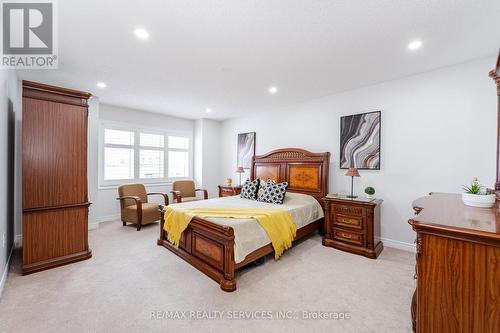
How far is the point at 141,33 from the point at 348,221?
376cm

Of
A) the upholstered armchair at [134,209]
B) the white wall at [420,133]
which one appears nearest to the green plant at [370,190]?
the white wall at [420,133]

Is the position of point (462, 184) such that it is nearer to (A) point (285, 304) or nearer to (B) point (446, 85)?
(B) point (446, 85)

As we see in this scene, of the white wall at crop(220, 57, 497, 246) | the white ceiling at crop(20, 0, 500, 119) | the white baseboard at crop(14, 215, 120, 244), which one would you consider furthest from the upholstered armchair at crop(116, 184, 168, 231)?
the white wall at crop(220, 57, 497, 246)

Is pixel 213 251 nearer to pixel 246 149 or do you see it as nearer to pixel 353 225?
pixel 353 225

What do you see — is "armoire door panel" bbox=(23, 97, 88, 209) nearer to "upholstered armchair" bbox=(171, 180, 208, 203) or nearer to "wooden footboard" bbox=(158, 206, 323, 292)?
"wooden footboard" bbox=(158, 206, 323, 292)

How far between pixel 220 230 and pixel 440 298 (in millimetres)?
1917

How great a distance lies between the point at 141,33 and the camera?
2295 mm

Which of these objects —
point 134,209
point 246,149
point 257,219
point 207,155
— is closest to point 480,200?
point 257,219

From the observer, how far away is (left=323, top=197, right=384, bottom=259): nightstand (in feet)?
10.6


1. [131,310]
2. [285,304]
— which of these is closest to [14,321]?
[131,310]

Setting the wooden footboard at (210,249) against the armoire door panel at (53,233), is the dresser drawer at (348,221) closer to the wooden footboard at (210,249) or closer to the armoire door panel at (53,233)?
the wooden footboard at (210,249)

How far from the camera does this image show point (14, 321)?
6.05 feet

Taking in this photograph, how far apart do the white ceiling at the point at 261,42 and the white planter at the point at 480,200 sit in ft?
5.38

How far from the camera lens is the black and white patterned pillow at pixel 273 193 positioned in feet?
13.0
